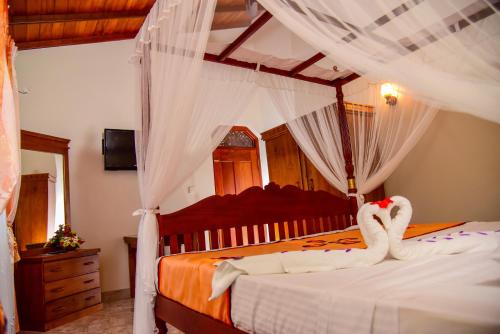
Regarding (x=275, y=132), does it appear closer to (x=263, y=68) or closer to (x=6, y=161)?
(x=263, y=68)

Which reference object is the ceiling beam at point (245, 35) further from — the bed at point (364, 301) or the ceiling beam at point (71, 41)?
the ceiling beam at point (71, 41)

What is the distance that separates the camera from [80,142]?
4309 mm

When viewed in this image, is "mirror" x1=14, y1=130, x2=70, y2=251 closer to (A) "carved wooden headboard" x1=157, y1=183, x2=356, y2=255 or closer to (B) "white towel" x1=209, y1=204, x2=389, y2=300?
(A) "carved wooden headboard" x1=157, y1=183, x2=356, y2=255

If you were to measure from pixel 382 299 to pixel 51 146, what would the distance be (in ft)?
13.1

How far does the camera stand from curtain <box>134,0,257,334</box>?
216 cm

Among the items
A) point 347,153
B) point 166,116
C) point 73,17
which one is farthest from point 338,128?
point 73,17

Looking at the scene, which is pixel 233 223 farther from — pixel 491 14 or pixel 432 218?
pixel 432 218

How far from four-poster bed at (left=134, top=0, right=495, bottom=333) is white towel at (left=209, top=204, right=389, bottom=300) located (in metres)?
0.16

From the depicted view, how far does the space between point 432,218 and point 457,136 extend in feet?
3.27

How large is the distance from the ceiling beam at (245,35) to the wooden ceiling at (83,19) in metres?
0.05

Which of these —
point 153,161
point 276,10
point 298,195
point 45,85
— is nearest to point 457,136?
point 298,195

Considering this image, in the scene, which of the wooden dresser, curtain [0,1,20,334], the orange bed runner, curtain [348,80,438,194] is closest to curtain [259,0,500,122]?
the orange bed runner

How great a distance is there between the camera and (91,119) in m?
4.42

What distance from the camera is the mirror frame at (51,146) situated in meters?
3.67
